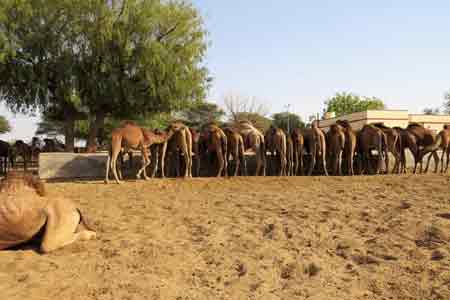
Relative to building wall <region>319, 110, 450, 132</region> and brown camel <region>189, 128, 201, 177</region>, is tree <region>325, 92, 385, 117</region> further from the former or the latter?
brown camel <region>189, 128, 201, 177</region>

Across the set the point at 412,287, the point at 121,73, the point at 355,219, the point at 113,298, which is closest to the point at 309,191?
the point at 355,219

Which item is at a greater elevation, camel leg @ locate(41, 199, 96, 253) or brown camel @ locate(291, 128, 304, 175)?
brown camel @ locate(291, 128, 304, 175)

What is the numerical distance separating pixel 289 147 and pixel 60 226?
33.8ft

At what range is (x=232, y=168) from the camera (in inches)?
610

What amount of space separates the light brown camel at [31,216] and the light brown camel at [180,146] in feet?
25.6

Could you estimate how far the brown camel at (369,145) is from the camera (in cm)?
1434

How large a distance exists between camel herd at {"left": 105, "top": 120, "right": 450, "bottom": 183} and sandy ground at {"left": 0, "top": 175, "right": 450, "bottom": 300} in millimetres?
5753

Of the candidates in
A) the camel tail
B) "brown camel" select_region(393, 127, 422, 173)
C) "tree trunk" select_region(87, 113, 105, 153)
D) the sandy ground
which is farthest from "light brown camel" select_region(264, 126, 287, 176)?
"tree trunk" select_region(87, 113, 105, 153)

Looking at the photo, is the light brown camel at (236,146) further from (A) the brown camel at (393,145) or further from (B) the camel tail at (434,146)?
(B) the camel tail at (434,146)

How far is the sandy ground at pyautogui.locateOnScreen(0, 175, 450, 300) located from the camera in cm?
389

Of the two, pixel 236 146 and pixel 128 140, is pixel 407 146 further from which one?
pixel 128 140

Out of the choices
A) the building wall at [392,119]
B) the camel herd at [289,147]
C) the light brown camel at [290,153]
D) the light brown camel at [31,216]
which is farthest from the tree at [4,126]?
the light brown camel at [31,216]

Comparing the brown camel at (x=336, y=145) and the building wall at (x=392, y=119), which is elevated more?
the building wall at (x=392, y=119)

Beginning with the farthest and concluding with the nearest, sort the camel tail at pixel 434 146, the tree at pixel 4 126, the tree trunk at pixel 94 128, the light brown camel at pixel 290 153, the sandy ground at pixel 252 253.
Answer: the tree at pixel 4 126
the tree trunk at pixel 94 128
the camel tail at pixel 434 146
the light brown camel at pixel 290 153
the sandy ground at pixel 252 253
